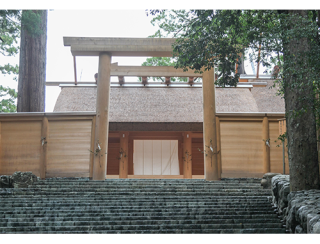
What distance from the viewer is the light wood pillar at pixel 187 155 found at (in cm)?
1212

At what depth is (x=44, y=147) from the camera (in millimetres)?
7941

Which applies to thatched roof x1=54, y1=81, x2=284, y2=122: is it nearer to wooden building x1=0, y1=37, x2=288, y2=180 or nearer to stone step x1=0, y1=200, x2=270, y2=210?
wooden building x1=0, y1=37, x2=288, y2=180

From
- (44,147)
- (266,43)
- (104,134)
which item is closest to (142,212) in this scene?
(266,43)

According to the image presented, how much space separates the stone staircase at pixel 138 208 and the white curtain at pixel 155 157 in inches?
219

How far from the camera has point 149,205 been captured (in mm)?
5328

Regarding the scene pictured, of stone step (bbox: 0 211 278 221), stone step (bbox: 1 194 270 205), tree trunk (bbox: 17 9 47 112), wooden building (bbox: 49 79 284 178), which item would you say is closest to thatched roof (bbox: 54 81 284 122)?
wooden building (bbox: 49 79 284 178)

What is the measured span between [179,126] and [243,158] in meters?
3.61

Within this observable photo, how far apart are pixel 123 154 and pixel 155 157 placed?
4.31 ft

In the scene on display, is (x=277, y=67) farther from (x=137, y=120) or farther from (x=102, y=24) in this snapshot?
(x=102, y=24)

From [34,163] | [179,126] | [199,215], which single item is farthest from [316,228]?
[179,126]

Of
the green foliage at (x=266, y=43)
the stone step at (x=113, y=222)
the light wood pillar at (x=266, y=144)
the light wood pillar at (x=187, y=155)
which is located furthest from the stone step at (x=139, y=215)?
the light wood pillar at (x=187, y=155)

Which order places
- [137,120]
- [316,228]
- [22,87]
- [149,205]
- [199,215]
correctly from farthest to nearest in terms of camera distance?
1. [137,120]
2. [22,87]
3. [149,205]
4. [199,215]
5. [316,228]

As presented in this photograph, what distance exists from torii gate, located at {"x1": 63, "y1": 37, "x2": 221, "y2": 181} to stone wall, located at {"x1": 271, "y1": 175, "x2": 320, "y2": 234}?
2745 millimetres

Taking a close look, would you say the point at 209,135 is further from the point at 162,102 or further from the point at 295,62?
the point at 162,102
